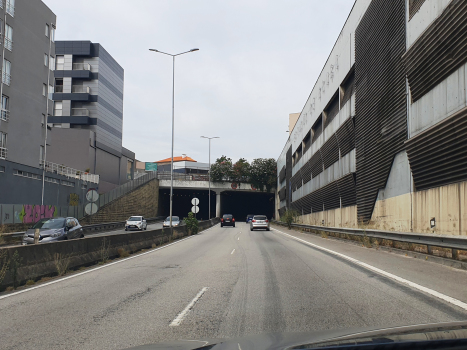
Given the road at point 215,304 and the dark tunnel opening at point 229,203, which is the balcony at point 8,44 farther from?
the dark tunnel opening at point 229,203

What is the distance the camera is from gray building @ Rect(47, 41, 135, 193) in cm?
6331

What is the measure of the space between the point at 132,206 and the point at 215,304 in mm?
53260

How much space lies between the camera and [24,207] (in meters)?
36.6

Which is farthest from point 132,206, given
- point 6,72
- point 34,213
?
point 6,72

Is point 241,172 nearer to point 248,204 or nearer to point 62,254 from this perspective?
point 248,204

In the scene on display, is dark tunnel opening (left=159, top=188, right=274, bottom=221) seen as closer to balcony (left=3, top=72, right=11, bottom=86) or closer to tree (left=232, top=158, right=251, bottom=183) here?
tree (left=232, top=158, right=251, bottom=183)

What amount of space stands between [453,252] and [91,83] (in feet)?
215

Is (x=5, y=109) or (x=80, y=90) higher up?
(x=80, y=90)

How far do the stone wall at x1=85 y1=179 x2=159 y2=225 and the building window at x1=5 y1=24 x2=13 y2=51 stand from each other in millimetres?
17760

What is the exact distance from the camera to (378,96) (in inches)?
912

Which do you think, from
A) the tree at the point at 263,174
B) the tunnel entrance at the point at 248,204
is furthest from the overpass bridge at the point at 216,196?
the tree at the point at 263,174

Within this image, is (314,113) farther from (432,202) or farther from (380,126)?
(432,202)

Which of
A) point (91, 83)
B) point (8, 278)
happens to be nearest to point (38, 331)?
point (8, 278)

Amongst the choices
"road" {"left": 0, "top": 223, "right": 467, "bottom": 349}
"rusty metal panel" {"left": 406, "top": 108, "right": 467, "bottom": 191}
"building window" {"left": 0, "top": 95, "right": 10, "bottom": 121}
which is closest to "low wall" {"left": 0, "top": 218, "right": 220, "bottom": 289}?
"road" {"left": 0, "top": 223, "right": 467, "bottom": 349}
